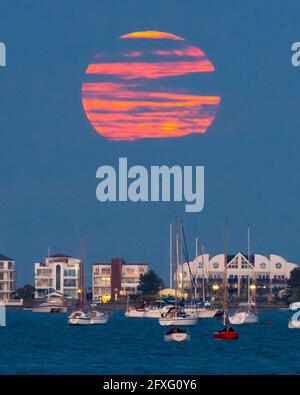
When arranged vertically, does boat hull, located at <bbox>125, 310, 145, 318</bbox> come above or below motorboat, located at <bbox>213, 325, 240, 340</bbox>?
above

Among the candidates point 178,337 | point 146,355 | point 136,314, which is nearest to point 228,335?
point 178,337

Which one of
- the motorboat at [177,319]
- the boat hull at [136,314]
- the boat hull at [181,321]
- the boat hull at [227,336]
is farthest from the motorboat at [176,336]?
the boat hull at [136,314]

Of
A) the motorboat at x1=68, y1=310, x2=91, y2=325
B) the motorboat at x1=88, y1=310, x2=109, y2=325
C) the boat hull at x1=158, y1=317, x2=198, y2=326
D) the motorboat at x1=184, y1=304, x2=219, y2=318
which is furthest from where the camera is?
the motorboat at x1=184, y1=304, x2=219, y2=318

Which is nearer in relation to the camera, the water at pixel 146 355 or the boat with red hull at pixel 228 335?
the water at pixel 146 355

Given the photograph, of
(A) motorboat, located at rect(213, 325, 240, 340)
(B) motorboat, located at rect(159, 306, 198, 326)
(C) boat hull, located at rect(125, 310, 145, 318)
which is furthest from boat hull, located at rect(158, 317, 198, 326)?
(C) boat hull, located at rect(125, 310, 145, 318)

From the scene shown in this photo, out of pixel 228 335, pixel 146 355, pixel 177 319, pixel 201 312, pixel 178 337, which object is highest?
pixel 201 312

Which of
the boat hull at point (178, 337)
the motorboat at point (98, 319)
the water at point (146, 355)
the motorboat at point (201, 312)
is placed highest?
the motorboat at point (201, 312)

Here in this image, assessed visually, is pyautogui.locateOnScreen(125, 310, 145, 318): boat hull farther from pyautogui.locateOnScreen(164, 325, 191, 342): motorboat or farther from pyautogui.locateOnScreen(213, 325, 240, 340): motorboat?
pyautogui.locateOnScreen(164, 325, 191, 342): motorboat

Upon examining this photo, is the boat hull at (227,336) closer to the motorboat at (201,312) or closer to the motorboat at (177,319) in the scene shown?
the motorboat at (177,319)

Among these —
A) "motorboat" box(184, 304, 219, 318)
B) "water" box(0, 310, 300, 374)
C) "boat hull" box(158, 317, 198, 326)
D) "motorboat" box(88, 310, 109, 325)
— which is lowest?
"water" box(0, 310, 300, 374)

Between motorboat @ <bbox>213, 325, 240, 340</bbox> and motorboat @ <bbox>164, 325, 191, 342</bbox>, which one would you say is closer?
motorboat @ <bbox>164, 325, 191, 342</bbox>

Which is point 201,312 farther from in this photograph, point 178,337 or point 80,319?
point 178,337
